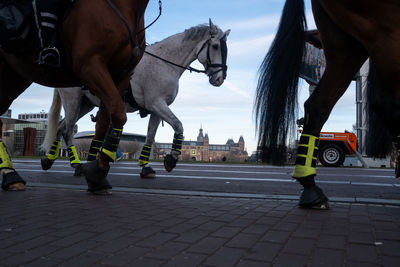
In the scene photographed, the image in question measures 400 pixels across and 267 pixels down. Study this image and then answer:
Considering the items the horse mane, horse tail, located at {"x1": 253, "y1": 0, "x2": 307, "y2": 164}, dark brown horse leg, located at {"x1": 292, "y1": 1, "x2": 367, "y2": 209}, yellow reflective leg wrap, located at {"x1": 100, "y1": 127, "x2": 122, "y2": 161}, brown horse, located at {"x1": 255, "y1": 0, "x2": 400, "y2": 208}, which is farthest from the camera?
the horse mane

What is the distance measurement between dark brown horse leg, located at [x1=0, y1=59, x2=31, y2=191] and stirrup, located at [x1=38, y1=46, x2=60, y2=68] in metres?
1.18

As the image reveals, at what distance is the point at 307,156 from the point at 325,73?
0.80m

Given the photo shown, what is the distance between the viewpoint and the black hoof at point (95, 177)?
4.04 meters

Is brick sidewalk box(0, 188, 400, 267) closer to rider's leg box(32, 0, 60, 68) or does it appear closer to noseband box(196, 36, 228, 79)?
rider's leg box(32, 0, 60, 68)

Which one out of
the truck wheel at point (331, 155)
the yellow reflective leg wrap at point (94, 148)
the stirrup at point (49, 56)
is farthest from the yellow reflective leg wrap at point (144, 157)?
the truck wheel at point (331, 155)

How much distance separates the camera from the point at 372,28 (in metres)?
2.12

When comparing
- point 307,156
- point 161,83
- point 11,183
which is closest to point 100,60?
point 11,183

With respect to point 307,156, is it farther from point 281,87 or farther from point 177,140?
point 177,140

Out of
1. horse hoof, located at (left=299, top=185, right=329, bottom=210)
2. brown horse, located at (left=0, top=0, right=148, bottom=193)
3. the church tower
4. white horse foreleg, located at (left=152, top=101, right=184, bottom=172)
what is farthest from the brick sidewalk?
the church tower

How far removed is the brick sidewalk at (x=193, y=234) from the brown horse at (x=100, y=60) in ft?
2.74

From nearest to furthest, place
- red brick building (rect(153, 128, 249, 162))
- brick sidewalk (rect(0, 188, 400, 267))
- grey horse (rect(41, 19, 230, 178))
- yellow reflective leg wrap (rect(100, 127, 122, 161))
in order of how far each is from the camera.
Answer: brick sidewalk (rect(0, 188, 400, 267)) → yellow reflective leg wrap (rect(100, 127, 122, 161)) → grey horse (rect(41, 19, 230, 178)) → red brick building (rect(153, 128, 249, 162))

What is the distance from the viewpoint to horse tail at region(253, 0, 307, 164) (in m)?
3.49

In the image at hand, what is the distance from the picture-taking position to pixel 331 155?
14156 millimetres

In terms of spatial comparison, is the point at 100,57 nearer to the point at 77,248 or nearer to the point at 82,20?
the point at 82,20
